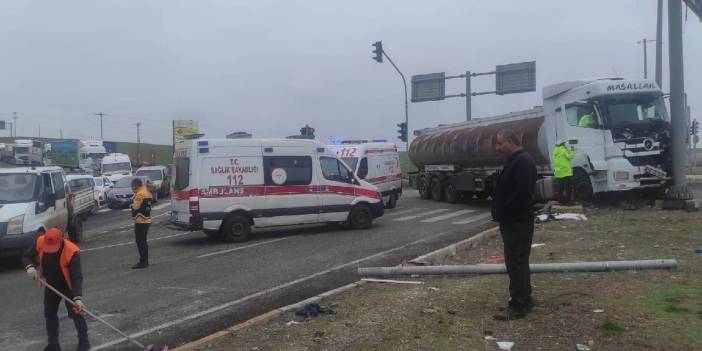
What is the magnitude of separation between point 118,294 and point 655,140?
41.1 ft

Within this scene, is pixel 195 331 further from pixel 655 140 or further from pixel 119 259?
pixel 655 140

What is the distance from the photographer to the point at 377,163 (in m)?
20.5

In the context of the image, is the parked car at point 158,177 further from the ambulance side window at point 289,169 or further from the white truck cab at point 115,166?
the ambulance side window at point 289,169

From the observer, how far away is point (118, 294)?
856 cm

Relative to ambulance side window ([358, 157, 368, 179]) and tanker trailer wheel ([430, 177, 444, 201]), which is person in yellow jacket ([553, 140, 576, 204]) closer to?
ambulance side window ([358, 157, 368, 179])

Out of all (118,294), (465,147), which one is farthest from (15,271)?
(465,147)

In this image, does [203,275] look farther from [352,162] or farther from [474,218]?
[352,162]

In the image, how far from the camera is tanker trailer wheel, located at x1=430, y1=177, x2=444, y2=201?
2319 cm

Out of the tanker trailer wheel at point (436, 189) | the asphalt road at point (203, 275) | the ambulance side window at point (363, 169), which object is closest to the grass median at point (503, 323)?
the asphalt road at point (203, 275)

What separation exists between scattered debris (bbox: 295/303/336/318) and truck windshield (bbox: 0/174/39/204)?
25.7ft

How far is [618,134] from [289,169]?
25.6 feet

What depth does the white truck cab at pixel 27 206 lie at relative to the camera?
1104 cm

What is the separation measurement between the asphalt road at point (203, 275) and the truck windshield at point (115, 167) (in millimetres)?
20804

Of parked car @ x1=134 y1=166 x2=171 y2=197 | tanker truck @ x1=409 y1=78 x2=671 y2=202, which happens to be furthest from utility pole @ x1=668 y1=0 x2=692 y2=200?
parked car @ x1=134 y1=166 x2=171 y2=197
